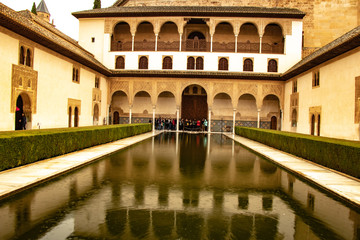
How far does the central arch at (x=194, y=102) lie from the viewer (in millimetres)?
30491

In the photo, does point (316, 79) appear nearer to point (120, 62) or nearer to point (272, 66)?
point (272, 66)

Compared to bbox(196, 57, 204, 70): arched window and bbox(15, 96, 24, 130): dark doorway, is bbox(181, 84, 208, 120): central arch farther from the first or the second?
bbox(15, 96, 24, 130): dark doorway

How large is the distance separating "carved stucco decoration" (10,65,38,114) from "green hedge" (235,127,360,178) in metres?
12.1

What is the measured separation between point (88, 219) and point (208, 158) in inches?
272

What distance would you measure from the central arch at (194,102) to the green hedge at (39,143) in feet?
56.2

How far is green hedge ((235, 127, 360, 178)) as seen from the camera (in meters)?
7.48

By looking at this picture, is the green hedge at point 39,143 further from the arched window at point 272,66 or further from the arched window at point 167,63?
the arched window at point 272,66

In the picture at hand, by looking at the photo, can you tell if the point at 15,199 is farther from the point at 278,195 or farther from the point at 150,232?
the point at 278,195

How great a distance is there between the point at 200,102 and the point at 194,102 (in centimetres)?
61

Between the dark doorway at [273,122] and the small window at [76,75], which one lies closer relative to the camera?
the small window at [76,75]

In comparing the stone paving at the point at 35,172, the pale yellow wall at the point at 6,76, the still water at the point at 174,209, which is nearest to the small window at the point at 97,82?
the pale yellow wall at the point at 6,76

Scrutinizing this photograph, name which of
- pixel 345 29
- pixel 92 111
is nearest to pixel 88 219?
pixel 92 111

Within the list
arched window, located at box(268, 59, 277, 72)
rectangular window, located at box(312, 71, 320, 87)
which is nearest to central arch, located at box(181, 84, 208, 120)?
arched window, located at box(268, 59, 277, 72)

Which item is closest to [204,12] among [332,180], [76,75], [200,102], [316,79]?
[200,102]
